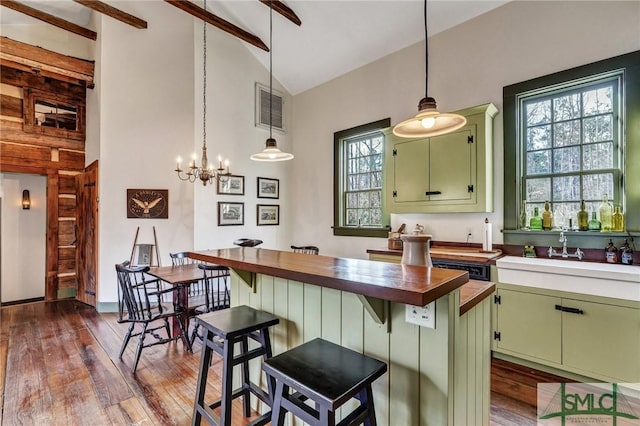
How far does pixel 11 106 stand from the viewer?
457cm

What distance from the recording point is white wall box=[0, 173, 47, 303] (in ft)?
16.3

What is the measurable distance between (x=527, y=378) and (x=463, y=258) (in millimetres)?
1045

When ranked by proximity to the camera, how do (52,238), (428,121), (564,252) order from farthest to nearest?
1. (52,238)
2. (564,252)
3. (428,121)

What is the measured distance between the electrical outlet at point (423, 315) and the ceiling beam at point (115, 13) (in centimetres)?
510

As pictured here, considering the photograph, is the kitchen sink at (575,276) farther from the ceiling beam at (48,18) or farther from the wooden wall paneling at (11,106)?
the wooden wall paneling at (11,106)

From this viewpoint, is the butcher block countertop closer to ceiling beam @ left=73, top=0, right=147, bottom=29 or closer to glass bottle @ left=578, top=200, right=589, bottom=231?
glass bottle @ left=578, top=200, right=589, bottom=231

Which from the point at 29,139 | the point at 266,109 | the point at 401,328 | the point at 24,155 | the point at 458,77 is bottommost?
the point at 401,328

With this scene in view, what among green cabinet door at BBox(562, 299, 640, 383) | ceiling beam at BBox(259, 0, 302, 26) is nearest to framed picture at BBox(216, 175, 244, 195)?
ceiling beam at BBox(259, 0, 302, 26)

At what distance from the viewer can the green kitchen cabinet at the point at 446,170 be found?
299 cm

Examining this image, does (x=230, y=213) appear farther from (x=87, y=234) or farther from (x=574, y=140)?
(x=574, y=140)

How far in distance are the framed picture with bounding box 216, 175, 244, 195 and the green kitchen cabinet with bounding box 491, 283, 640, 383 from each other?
3.68m

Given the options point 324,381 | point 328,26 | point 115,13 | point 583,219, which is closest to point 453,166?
point 583,219

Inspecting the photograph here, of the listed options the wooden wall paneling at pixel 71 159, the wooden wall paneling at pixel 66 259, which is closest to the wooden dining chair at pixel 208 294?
the wooden wall paneling at pixel 66 259

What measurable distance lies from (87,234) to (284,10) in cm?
445
